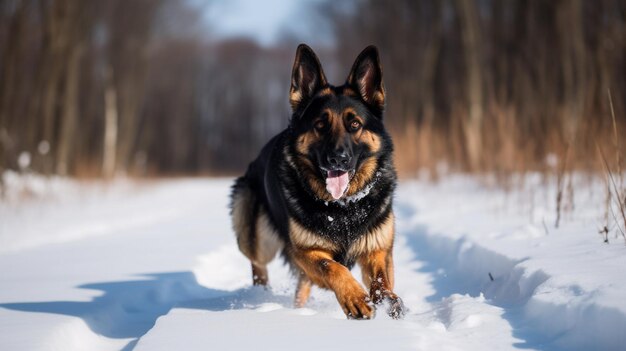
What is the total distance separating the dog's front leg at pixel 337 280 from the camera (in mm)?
3082

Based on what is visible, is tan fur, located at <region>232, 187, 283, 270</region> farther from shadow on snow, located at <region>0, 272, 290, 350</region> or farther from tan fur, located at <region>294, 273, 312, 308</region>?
tan fur, located at <region>294, 273, 312, 308</region>

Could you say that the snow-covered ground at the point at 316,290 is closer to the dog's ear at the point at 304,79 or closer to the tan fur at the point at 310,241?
the tan fur at the point at 310,241

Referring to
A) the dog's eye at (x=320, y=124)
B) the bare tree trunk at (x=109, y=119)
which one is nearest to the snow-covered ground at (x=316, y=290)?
the dog's eye at (x=320, y=124)

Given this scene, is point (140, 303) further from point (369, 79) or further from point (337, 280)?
Result: point (369, 79)

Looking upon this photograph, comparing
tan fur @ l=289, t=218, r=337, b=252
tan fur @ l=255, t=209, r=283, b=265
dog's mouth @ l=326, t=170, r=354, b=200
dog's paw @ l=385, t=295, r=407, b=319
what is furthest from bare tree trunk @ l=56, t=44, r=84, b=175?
dog's paw @ l=385, t=295, r=407, b=319

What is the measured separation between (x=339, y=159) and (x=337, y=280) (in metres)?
0.74

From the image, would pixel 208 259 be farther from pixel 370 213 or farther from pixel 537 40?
pixel 537 40

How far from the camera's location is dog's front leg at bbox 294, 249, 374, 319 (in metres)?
3.08

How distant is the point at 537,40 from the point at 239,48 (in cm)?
3821

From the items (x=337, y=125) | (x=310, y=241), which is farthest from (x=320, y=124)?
(x=310, y=241)

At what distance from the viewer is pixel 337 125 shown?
378cm

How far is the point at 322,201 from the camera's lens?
3.76 meters

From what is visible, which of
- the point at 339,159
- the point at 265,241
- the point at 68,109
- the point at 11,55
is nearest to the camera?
the point at 339,159

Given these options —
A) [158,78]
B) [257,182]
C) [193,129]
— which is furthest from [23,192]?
[193,129]
